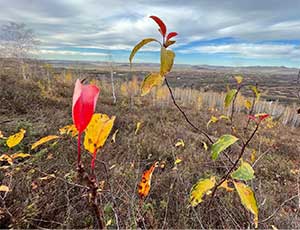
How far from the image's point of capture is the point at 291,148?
762 centimetres

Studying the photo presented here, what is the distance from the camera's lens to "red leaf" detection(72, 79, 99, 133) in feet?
1.18

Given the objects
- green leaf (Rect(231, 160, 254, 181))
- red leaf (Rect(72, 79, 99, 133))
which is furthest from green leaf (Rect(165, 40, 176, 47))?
green leaf (Rect(231, 160, 254, 181))

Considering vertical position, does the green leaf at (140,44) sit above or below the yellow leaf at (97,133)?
above

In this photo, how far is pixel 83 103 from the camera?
0.36m

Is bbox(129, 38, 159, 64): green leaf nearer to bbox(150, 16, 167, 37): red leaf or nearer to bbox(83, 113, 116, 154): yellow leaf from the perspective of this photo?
bbox(150, 16, 167, 37): red leaf

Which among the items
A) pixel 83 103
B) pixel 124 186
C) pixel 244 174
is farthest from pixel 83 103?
pixel 124 186

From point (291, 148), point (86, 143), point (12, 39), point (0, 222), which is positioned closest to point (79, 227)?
point (0, 222)

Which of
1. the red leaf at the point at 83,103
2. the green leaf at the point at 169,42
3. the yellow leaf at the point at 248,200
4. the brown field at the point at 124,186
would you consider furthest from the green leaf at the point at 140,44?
the yellow leaf at the point at 248,200

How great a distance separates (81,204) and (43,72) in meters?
15.4

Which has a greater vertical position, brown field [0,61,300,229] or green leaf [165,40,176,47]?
green leaf [165,40,176,47]

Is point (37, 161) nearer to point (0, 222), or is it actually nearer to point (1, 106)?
point (0, 222)

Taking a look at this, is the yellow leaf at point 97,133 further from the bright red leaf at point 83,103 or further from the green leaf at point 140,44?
the green leaf at point 140,44

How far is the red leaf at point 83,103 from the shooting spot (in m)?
0.36

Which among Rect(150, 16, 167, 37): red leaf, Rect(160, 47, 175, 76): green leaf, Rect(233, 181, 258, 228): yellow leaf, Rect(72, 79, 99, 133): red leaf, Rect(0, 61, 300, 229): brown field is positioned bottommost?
Rect(0, 61, 300, 229): brown field
